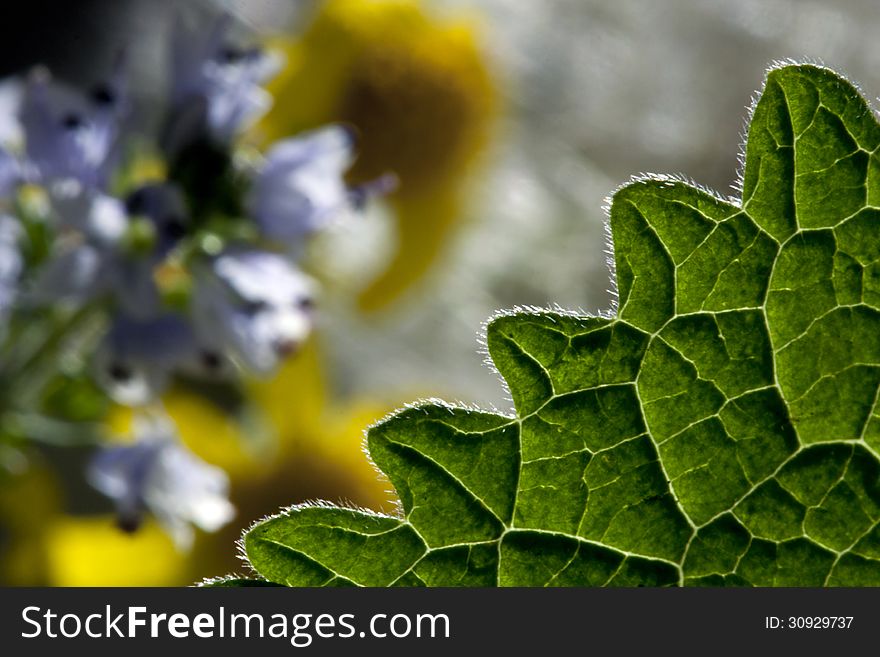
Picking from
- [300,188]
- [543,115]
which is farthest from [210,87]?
[543,115]

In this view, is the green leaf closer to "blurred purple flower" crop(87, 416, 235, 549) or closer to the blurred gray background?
"blurred purple flower" crop(87, 416, 235, 549)

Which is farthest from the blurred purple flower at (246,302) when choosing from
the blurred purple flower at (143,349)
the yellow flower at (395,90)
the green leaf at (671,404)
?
the yellow flower at (395,90)

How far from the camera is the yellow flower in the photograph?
57 centimetres

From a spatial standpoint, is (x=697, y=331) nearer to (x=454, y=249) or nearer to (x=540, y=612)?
(x=540, y=612)

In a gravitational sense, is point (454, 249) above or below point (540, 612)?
above

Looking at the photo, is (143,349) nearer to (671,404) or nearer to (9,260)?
(9,260)

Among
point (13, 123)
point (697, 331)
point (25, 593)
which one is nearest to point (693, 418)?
point (697, 331)

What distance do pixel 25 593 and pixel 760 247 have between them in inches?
6.6

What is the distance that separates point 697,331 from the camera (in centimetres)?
19

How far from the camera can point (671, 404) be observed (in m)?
0.19

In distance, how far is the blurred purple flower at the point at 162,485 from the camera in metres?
0.33

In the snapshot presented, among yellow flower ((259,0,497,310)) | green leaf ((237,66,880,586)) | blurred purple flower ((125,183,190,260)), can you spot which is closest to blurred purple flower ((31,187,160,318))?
blurred purple flower ((125,183,190,260))

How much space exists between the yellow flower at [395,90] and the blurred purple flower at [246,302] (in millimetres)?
268

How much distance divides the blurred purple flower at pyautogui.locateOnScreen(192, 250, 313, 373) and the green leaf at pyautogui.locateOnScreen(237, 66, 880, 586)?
120 mm
